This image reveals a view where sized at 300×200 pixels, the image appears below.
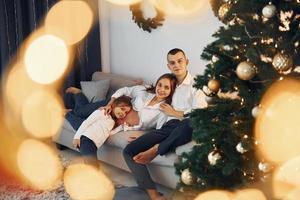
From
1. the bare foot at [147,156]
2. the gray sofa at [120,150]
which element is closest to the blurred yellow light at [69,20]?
the gray sofa at [120,150]

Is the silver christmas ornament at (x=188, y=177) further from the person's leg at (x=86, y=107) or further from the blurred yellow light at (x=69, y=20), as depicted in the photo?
the blurred yellow light at (x=69, y=20)

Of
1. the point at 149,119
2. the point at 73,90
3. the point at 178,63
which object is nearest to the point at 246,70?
the point at 178,63

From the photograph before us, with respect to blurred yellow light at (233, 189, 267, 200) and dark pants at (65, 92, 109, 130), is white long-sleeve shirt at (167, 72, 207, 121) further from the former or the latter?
blurred yellow light at (233, 189, 267, 200)

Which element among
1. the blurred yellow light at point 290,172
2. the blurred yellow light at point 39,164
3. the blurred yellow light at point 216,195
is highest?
the blurred yellow light at point 290,172

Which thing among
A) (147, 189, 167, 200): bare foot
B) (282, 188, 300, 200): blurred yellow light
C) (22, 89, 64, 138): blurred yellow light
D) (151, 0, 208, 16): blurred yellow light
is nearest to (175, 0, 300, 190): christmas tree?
(282, 188, 300, 200): blurred yellow light

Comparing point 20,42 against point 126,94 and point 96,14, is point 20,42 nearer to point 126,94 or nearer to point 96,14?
point 96,14

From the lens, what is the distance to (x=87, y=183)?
10.0 feet

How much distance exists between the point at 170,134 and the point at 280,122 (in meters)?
1.34

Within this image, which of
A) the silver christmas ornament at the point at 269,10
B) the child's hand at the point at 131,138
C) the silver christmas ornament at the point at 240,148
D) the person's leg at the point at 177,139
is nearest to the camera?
the silver christmas ornament at the point at 269,10

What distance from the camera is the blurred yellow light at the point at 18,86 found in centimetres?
418

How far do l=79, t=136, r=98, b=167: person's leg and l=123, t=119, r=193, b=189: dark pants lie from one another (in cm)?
31

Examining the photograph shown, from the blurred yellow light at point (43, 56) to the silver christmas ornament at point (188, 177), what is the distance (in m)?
2.85

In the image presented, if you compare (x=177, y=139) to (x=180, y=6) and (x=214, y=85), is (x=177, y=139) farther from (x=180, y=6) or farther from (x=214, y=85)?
(x=180, y=6)

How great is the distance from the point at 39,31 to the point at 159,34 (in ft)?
4.18
